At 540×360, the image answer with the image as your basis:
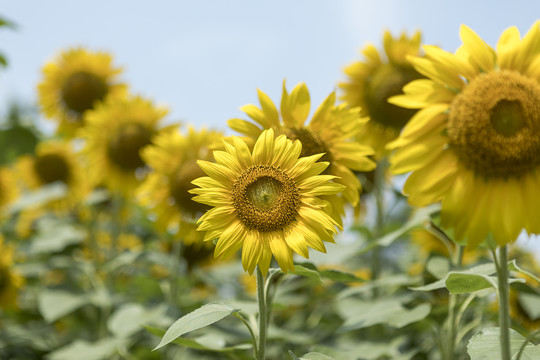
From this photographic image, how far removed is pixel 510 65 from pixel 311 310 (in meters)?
2.94

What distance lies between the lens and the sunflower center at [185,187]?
8.80 feet

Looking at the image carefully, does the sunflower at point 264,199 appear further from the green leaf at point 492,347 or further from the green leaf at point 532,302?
the green leaf at point 532,302

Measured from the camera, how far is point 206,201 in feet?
4.82

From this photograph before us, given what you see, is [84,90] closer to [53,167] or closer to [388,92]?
[53,167]

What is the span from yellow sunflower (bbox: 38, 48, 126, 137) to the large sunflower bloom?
1.77 meters

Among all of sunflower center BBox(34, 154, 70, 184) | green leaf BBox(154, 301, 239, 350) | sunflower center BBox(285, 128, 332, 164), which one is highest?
sunflower center BBox(34, 154, 70, 184)

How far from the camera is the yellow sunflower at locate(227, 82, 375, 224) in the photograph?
67.2 inches

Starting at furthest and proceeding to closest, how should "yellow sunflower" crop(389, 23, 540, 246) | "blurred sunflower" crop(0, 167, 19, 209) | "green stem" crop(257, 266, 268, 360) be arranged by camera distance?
"blurred sunflower" crop(0, 167, 19, 209)
"green stem" crop(257, 266, 268, 360)
"yellow sunflower" crop(389, 23, 540, 246)

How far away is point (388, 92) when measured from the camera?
3.23m

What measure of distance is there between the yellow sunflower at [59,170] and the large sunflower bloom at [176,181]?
2.16 meters

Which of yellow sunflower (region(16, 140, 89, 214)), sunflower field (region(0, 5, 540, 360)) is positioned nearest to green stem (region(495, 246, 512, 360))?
sunflower field (region(0, 5, 540, 360))

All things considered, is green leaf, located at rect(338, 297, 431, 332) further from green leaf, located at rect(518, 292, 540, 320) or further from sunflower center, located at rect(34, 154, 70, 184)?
sunflower center, located at rect(34, 154, 70, 184)

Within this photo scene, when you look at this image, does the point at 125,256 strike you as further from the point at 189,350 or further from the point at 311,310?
the point at 311,310

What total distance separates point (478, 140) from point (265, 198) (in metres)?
0.55
